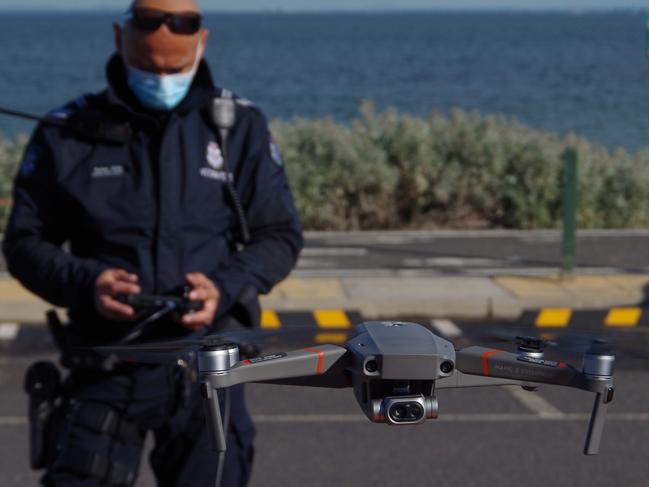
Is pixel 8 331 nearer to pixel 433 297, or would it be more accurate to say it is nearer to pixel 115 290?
pixel 433 297

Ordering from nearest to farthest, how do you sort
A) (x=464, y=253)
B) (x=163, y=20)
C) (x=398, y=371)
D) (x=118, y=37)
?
1. (x=398, y=371)
2. (x=163, y=20)
3. (x=118, y=37)
4. (x=464, y=253)

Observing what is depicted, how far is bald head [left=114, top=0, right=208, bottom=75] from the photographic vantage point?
10.0 feet

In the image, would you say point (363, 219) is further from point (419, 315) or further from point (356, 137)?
point (419, 315)

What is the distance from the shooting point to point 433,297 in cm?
1009

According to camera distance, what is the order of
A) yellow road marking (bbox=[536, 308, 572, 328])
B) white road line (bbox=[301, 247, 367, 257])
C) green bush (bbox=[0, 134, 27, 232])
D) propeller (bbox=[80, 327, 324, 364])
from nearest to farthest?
propeller (bbox=[80, 327, 324, 364]) < yellow road marking (bbox=[536, 308, 572, 328]) < white road line (bbox=[301, 247, 367, 257]) < green bush (bbox=[0, 134, 27, 232])

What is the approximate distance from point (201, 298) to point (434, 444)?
3654 millimetres

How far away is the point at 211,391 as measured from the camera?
54.5 inches

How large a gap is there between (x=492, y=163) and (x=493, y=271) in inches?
157

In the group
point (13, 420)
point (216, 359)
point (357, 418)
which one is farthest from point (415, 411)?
point (13, 420)

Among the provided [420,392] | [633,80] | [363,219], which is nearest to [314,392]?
[420,392]

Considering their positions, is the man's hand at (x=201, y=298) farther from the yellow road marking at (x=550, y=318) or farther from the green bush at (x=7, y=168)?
the green bush at (x=7, y=168)

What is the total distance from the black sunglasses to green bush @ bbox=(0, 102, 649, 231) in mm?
11743

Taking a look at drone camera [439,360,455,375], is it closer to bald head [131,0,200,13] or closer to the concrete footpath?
bald head [131,0,200,13]

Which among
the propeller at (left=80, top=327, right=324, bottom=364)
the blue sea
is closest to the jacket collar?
the propeller at (left=80, top=327, right=324, bottom=364)
